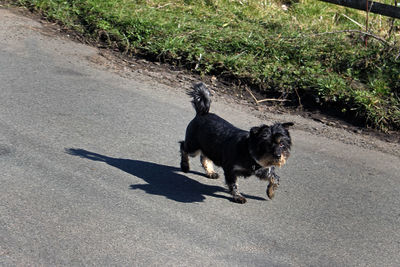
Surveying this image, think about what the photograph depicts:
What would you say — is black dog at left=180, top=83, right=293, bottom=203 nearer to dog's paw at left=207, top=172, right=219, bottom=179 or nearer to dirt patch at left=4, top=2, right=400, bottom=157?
dog's paw at left=207, top=172, right=219, bottom=179

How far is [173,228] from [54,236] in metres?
1.09

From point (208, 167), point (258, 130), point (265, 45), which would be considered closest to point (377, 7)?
point (265, 45)

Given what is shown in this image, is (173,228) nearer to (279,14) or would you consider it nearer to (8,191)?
(8,191)

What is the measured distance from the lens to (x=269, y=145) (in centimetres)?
585

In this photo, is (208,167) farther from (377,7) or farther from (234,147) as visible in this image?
(377,7)

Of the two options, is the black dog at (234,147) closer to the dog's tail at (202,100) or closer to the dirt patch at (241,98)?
the dog's tail at (202,100)

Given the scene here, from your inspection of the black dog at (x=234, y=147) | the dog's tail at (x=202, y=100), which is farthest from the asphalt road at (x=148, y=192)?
the dog's tail at (x=202, y=100)

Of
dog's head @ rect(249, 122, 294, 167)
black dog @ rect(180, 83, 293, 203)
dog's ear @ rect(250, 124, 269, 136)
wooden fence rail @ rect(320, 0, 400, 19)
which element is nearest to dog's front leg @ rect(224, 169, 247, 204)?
black dog @ rect(180, 83, 293, 203)

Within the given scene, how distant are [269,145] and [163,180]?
137 cm

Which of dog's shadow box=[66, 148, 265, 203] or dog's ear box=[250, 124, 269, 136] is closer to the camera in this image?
dog's ear box=[250, 124, 269, 136]

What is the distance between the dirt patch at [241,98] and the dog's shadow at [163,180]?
2342 mm

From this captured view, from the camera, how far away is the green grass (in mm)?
9188

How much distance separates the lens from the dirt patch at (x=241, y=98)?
27.4 ft

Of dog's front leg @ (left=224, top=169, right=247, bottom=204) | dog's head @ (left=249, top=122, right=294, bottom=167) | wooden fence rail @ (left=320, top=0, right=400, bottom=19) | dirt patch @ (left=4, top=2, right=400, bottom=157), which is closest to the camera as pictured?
dog's head @ (left=249, top=122, right=294, bottom=167)
